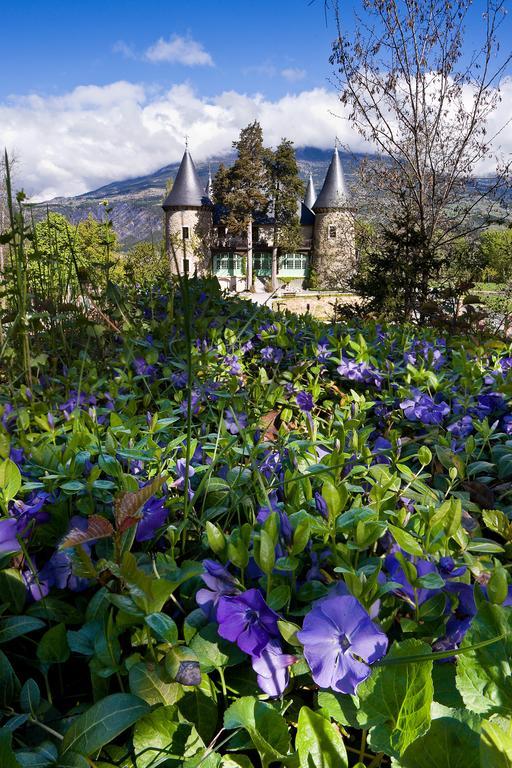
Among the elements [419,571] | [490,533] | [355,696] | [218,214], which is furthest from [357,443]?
[218,214]

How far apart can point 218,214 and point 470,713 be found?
124ft

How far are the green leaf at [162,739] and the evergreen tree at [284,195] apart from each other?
34743mm

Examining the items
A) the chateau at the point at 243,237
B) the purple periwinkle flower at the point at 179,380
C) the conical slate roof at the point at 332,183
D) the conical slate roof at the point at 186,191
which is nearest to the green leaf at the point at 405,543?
the purple periwinkle flower at the point at 179,380

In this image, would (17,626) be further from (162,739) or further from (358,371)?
Result: (358,371)

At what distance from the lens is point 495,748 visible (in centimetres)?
37

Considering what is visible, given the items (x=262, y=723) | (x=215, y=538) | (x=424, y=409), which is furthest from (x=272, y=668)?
(x=424, y=409)

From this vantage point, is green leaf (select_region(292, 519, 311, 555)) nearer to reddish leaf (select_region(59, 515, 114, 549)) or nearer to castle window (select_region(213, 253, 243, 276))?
reddish leaf (select_region(59, 515, 114, 549))

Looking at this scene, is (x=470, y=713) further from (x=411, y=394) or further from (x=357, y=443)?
(x=411, y=394)

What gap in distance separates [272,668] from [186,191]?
3747cm

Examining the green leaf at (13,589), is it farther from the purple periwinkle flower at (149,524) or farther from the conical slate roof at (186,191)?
the conical slate roof at (186,191)

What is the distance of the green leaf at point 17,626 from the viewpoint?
62 centimetres

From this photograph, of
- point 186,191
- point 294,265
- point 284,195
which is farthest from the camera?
point 294,265

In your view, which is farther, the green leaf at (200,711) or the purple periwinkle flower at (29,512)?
the purple periwinkle flower at (29,512)

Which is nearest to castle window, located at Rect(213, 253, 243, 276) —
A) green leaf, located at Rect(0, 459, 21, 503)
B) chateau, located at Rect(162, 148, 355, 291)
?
chateau, located at Rect(162, 148, 355, 291)
